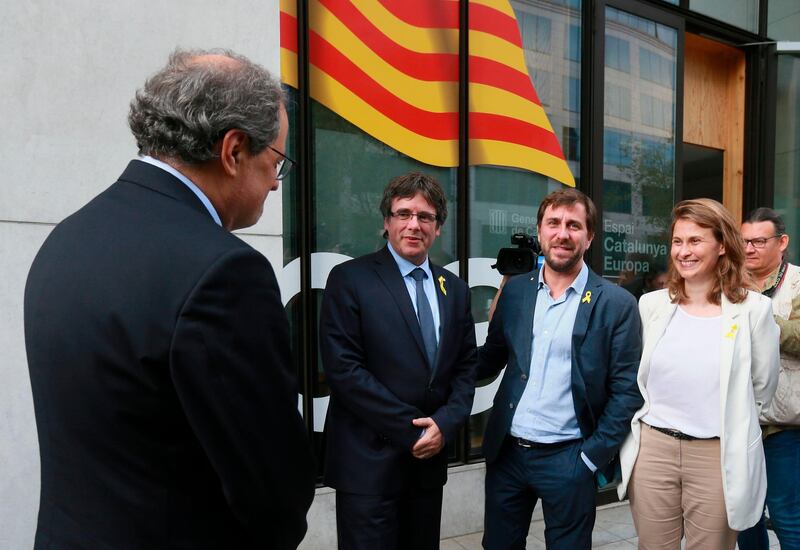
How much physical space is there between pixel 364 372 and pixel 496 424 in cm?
67

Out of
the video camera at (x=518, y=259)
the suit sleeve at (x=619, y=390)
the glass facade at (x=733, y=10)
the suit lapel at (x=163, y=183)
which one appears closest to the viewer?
the suit lapel at (x=163, y=183)

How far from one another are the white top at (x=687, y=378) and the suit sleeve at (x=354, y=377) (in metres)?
1.04

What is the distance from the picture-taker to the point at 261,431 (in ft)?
3.56

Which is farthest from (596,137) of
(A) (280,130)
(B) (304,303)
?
(A) (280,130)

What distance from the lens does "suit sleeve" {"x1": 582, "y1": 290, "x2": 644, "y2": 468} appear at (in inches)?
95.3

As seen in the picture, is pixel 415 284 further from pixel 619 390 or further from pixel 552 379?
pixel 619 390

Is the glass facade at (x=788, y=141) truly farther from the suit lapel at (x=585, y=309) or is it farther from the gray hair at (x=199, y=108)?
the gray hair at (x=199, y=108)

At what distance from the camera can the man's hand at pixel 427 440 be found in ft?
7.75

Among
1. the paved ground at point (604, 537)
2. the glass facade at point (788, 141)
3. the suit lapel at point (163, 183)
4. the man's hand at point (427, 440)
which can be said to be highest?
the glass facade at point (788, 141)

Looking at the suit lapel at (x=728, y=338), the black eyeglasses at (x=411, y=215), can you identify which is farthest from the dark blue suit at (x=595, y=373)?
the black eyeglasses at (x=411, y=215)

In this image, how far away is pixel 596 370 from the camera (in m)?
2.44

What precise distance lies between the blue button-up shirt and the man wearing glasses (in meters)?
0.27

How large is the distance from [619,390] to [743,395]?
471 mm

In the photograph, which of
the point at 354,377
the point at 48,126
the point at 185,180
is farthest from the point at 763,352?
the point at 48,126
